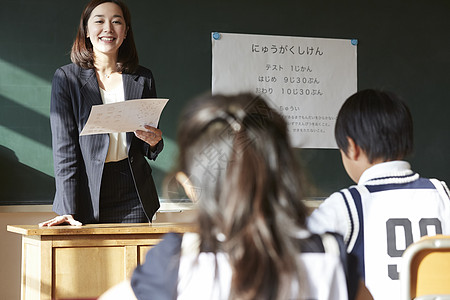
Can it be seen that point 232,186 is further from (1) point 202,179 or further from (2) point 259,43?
(2) point 259,43

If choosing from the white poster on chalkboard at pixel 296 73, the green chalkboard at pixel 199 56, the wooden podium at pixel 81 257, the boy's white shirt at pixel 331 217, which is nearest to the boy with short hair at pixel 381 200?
the boy's white shirt at pixel 331 217

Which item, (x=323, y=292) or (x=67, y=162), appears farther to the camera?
(x=67, y=162)

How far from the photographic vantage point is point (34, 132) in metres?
3.70

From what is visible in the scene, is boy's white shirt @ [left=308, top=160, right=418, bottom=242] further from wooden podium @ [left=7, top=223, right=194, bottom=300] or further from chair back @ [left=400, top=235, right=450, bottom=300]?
wooden podium @ [left=7, top=223, right=194, bottom=300]

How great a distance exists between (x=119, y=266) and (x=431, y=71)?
124 inches

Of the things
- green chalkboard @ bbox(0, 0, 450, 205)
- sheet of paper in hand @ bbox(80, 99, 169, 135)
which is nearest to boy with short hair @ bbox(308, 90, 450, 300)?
sheet of paper in hand @ bbox(80, 99, 169, 135)

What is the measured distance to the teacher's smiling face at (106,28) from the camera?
2.44m

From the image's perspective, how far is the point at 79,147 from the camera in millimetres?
2432

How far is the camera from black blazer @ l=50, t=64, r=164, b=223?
93.4 inches

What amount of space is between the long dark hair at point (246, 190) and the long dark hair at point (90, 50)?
5.65 feet

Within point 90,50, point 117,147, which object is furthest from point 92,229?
point 90,50

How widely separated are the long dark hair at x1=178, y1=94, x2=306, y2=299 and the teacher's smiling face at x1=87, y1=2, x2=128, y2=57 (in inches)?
66.5

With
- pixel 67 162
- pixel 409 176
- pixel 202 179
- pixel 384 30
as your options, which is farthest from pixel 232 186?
pixel 384 30

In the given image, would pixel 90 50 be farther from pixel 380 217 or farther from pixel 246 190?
pixel 246 190
